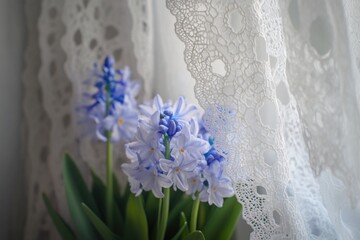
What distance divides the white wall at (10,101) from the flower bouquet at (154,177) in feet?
0.92

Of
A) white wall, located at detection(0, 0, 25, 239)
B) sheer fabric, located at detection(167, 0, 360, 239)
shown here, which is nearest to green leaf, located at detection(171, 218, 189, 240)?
sheer fabric, located at detection(167, 0, 360, 239)

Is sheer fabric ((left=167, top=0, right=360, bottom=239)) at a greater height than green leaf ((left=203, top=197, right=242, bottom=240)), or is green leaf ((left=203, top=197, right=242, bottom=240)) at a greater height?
sheer fabric ((left=167, top=0, right=360, bottom=239))

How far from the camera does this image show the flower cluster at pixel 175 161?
55 centimetres

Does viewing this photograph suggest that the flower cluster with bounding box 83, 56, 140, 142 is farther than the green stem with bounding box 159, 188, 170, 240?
Yes

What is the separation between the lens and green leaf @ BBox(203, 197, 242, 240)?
649 mm

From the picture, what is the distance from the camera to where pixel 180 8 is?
54 cm

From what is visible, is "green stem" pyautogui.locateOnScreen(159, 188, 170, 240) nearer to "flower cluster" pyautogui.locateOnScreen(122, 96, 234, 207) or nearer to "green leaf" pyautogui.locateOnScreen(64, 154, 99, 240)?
"flower cluster" pyautogui.locateOnScreen(122, 96, 234, 207)

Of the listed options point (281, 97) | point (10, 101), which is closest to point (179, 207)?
point (281, 97)

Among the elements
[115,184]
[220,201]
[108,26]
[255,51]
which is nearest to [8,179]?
[115,184]

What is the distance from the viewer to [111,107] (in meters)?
0.83

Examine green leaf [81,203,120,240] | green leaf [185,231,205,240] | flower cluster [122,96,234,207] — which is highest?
flower cluster [122,96,234,207]

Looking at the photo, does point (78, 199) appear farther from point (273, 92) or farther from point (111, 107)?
point (273, 92)

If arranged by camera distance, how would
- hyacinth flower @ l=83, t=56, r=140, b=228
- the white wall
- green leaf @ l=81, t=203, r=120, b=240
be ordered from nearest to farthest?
green leaf @ l=81, t=203, r=120, b=240, hyacinth flower @ l=83, t=56, r=140, b=228, the white wall

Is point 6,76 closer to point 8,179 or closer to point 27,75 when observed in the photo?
point 27,75
